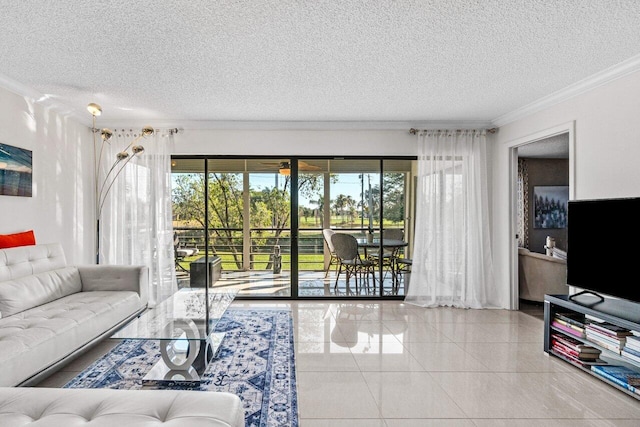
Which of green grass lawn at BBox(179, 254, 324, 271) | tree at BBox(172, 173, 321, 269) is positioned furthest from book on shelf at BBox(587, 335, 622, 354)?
tree at BBox(172, 173, 321, 269)

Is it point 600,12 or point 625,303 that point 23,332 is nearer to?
point 600,12

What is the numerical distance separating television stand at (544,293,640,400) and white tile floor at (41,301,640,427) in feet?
0.26

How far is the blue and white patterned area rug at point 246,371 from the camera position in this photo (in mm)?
2387

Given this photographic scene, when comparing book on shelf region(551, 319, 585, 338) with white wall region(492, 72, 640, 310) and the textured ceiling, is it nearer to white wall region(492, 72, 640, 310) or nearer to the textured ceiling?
white wall region(492, 72, 640, 310)

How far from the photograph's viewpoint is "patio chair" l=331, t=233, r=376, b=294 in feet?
17.8

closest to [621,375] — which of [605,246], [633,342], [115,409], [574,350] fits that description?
[633,342]

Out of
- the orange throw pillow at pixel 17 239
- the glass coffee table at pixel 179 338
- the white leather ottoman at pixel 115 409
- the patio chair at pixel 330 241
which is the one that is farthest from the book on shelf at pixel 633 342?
the orange throw pillow at pixel 17 239

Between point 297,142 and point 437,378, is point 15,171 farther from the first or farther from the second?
point 437,378

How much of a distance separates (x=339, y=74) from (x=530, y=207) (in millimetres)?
5614

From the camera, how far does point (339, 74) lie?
338 cm

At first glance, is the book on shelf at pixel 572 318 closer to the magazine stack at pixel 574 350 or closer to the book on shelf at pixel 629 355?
the magazine stack at pixel 574 350

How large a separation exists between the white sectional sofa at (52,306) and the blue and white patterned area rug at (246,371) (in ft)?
0.81

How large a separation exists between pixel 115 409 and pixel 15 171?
10.5ft

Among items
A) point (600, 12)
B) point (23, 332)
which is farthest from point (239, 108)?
point (600, 12)
